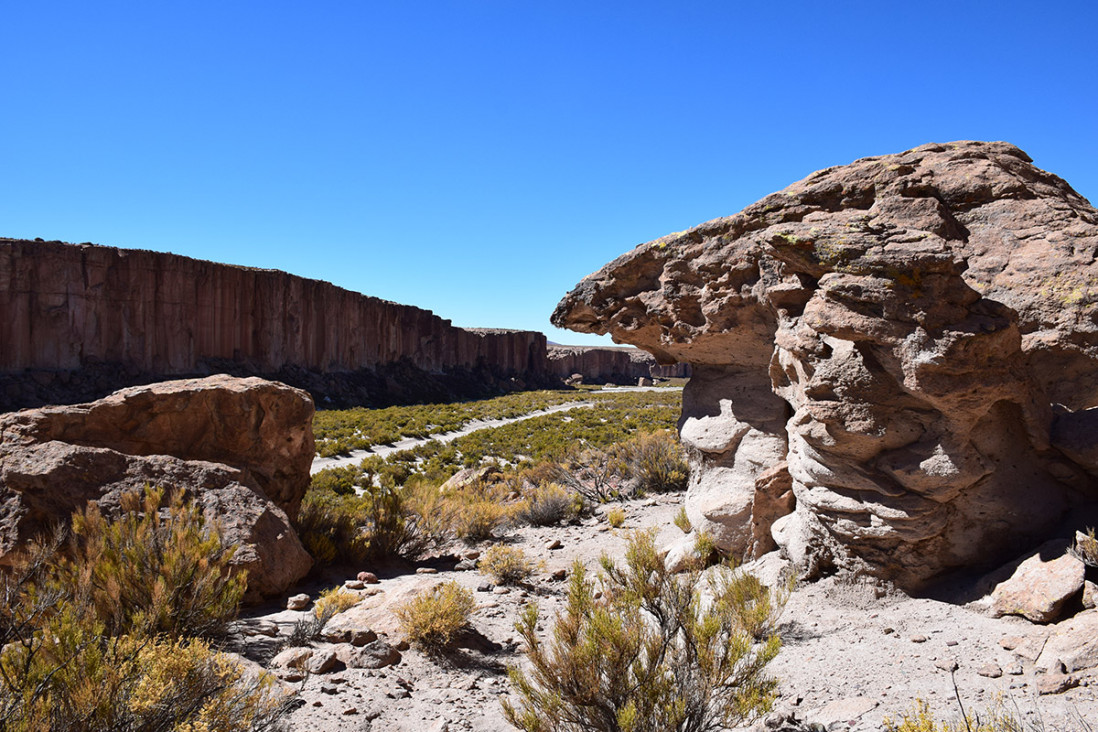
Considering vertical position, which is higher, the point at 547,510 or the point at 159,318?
the point at 159,318

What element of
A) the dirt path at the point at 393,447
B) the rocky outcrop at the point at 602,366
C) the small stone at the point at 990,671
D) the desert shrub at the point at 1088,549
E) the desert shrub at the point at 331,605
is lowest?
the dirt path at the point at 393,447

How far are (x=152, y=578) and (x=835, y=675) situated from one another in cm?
448

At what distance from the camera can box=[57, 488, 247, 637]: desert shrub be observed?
3.96m

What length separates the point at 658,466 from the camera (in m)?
A: 10.7

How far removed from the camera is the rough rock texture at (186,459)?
16.7 feet

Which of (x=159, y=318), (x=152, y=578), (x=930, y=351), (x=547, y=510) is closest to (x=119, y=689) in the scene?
(x=152, y=578)

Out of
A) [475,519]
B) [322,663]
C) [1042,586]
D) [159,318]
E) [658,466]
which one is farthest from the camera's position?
[159,318]

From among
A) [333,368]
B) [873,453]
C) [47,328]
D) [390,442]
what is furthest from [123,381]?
[873,453]

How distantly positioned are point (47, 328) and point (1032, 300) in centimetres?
3899

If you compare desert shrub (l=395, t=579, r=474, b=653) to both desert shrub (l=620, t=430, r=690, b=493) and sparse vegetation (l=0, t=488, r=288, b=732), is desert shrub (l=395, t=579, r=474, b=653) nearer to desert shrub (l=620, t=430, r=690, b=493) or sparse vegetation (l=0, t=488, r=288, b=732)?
sparse vegetation (l=0, t=488, r=288, b=732)

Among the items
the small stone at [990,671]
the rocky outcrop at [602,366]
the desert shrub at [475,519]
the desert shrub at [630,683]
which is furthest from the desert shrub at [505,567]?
the rocky outcrop at [602,366]

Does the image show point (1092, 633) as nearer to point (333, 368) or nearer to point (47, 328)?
point (47, 328)

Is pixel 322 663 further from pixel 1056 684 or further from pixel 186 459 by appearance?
pixel 1056 684

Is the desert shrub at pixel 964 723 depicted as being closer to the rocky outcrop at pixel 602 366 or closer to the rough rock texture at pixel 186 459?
the rough rock texture at pixel 186 459
